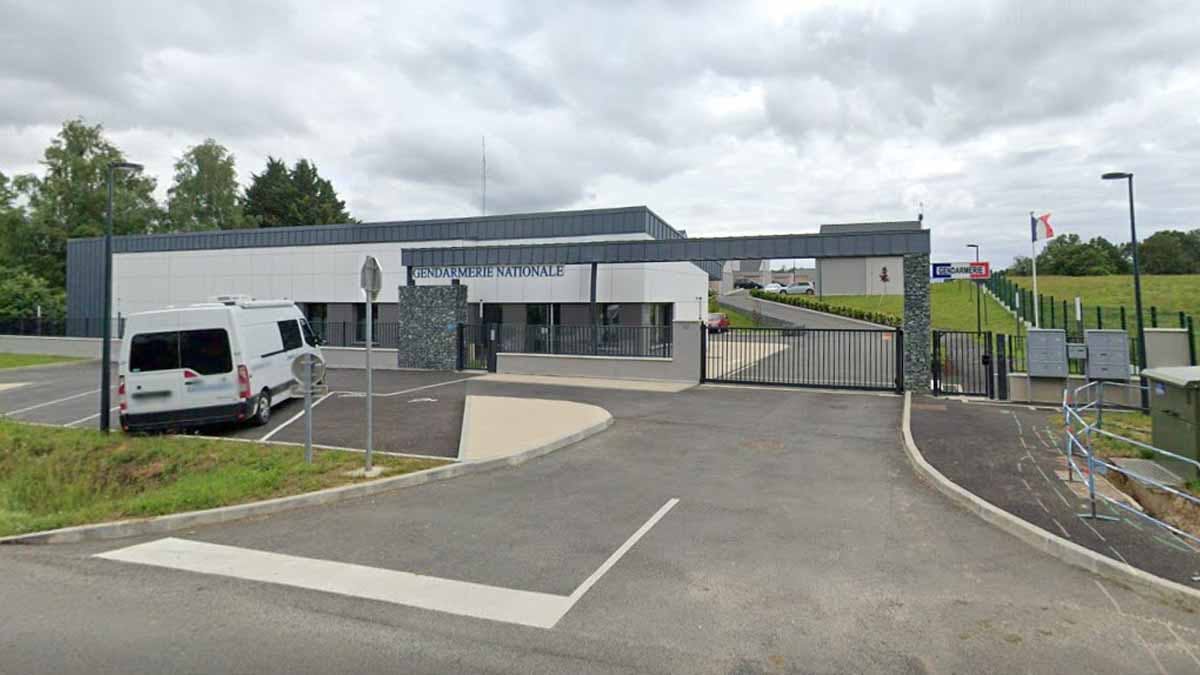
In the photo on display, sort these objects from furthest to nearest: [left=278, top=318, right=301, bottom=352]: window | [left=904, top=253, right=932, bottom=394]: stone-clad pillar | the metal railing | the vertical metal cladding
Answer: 1. the vertical metal cladding
2. [left=904, top=253, right=932, bottom=394]: stone-clad pillar
3. [left=278, top=318, right=301, bottom=352]: window
4. the metal railing

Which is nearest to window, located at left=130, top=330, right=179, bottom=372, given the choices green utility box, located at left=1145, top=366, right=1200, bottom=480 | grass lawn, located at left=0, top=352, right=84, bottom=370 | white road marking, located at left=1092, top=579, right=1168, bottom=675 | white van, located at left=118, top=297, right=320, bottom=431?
white van, located at left=118, top=297, right=320, bottom=431

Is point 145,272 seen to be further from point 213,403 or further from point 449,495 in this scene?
point 449,495

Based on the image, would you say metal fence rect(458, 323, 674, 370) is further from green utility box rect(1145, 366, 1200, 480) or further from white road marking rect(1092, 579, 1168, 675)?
white road marking rect(1092, 579, 1168, 675)

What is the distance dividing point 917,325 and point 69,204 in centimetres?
6325

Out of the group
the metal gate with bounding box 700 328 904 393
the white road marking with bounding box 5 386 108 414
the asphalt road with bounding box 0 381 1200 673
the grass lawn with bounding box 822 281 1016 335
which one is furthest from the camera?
the grass lawn with bounding box 822 281 1016 335

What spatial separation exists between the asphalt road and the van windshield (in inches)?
221

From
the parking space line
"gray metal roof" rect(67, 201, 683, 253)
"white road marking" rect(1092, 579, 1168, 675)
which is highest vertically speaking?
"gray metal roof" rect(67, 201, 683, 253)

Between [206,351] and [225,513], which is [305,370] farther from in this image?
[206,351]

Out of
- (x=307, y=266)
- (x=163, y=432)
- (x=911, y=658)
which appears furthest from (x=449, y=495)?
(x=307, y=266)

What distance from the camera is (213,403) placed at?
11992mm

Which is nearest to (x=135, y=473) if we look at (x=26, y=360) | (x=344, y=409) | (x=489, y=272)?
(x=344, y=409)

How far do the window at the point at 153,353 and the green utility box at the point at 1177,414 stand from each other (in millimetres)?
15151

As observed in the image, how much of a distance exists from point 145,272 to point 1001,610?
Answer: 1637 inches

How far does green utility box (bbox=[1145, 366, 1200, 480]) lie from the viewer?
25.6 ft
